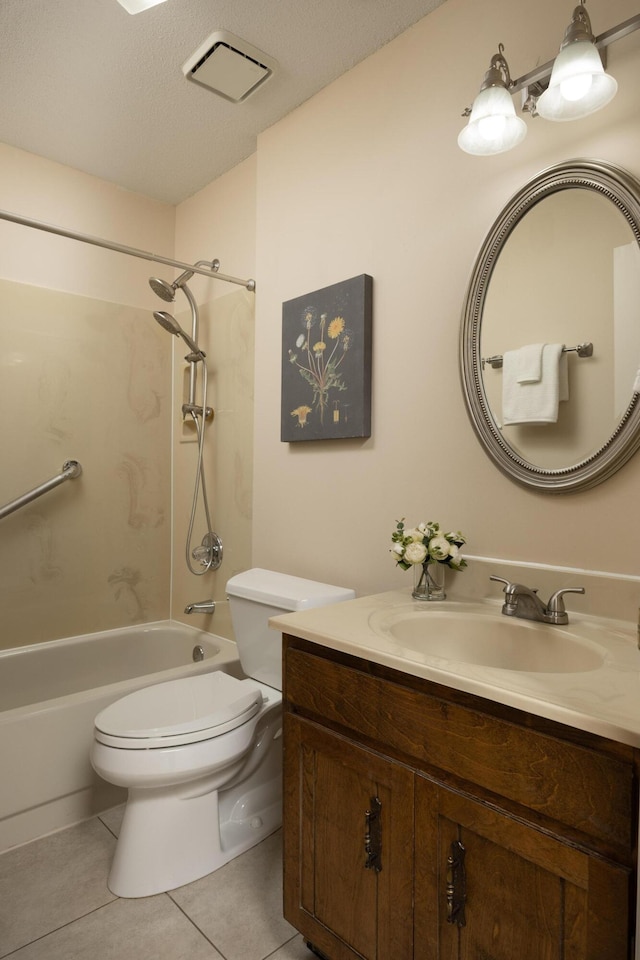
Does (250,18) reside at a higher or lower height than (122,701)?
higher

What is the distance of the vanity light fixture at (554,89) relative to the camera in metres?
1.17

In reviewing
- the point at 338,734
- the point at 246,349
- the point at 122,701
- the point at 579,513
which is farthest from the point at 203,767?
the point at 246,349

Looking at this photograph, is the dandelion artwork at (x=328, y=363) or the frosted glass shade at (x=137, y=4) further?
the dandelion artwork at (x=328, y=363)

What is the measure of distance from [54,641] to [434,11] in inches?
108

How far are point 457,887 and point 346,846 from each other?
28 centimetres

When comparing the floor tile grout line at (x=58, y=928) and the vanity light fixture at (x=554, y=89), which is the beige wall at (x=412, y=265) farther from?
the floor tile grout line at (x=58, y=928)

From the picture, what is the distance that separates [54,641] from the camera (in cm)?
253

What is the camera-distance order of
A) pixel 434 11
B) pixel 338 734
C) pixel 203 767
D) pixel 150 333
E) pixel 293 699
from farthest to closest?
1. pixel 150 333
2. pixel 434 11
3. pixel 203 767
4. pixel 293 699
5. pixel 338 734

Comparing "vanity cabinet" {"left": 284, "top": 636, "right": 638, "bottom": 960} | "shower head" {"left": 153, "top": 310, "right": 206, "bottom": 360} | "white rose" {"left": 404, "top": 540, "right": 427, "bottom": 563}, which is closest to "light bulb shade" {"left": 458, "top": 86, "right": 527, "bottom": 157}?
"white rose" {"left": 404, "top": 540, "right": 427, "bottom": 563}

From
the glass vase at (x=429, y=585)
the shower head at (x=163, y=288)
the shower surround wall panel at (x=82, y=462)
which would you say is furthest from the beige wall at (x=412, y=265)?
the shower surround wall panel at (x=82, y=462)

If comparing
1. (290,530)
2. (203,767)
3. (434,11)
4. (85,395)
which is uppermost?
(434,11)

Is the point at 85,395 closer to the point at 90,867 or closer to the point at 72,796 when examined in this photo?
the point at 72,796

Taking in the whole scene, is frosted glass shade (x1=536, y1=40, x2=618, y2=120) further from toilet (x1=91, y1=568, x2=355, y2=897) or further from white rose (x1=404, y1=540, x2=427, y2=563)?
toilet (x1=91, y1=568, x2=355, y2=897)

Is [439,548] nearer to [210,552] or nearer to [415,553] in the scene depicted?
[415,553]
